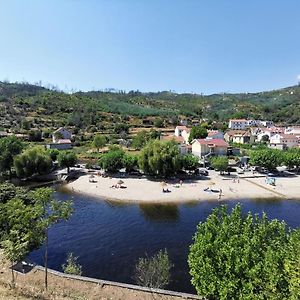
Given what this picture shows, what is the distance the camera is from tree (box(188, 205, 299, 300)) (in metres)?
16.2

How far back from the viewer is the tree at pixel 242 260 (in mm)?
16172

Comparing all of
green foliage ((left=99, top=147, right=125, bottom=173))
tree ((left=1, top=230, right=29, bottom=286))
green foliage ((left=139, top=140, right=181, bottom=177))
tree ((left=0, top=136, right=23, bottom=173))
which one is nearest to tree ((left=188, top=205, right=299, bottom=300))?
tree ((left=1, top=230, right=29, bottom=286))

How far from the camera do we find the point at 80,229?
140 ft

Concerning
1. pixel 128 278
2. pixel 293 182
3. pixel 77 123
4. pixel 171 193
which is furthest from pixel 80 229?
pixel 77 123

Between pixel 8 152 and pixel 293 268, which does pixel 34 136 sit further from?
pixel 293 268

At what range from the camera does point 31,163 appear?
226 ft

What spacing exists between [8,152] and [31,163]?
20.6 feet

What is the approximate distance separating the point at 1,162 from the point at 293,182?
210 feet

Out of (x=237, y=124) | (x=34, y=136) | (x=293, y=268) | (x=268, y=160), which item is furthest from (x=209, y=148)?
(x=237, y=124)

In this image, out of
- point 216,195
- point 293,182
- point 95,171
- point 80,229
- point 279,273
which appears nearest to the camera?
point 279,273

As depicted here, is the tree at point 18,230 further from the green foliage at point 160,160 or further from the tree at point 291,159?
the tree at point 291,159

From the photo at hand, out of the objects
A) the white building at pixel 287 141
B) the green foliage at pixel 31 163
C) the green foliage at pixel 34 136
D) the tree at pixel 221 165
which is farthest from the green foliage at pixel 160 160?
the green foliage at pixel 34 136

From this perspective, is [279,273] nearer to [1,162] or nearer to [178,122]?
[1,162]

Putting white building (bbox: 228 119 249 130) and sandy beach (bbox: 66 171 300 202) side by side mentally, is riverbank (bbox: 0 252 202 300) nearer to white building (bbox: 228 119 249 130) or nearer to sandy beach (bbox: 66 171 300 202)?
sandy beach (bbox: 66 171 300 202)
